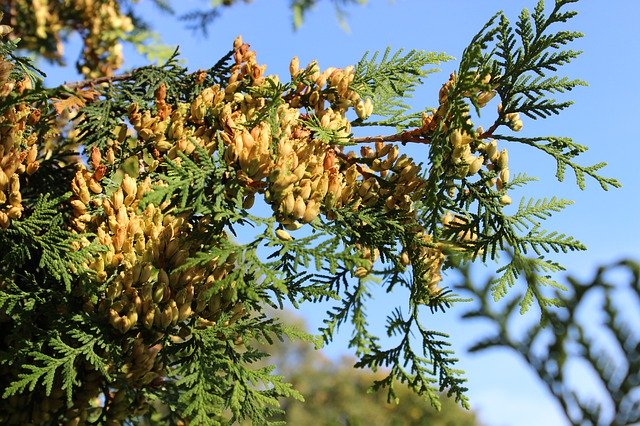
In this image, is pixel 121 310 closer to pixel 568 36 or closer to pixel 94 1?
pixel 568 36

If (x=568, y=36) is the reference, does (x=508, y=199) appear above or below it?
below

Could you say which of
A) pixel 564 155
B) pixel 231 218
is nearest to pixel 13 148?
pixel 231 218

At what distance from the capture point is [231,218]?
6.76 feet

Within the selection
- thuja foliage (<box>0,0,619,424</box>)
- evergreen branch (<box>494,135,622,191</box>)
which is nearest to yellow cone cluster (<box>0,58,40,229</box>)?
thuja foliage (<box>0,0,619,424</box>)

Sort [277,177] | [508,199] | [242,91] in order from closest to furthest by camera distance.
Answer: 1. [277,177]
2. [508,199]
3. [242,91]

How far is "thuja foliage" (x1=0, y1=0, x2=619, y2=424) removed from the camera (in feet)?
6.83

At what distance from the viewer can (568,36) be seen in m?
2.33

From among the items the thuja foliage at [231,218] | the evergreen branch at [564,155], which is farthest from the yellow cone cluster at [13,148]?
the evergreen branch at [564,155]

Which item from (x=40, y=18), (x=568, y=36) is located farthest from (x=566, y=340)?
(x=40, y=18)

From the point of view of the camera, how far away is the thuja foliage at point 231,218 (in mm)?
2082

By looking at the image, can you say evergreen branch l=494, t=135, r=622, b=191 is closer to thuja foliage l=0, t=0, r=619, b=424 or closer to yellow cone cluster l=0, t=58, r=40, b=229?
thuja foliage l=0, t=0, r=619, b=424

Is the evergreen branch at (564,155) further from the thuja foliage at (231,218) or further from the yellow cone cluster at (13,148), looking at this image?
the yellow cone cluster at (13,148)

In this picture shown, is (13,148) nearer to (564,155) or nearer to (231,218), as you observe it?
(231,218)

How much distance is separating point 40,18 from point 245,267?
3.25 meters
